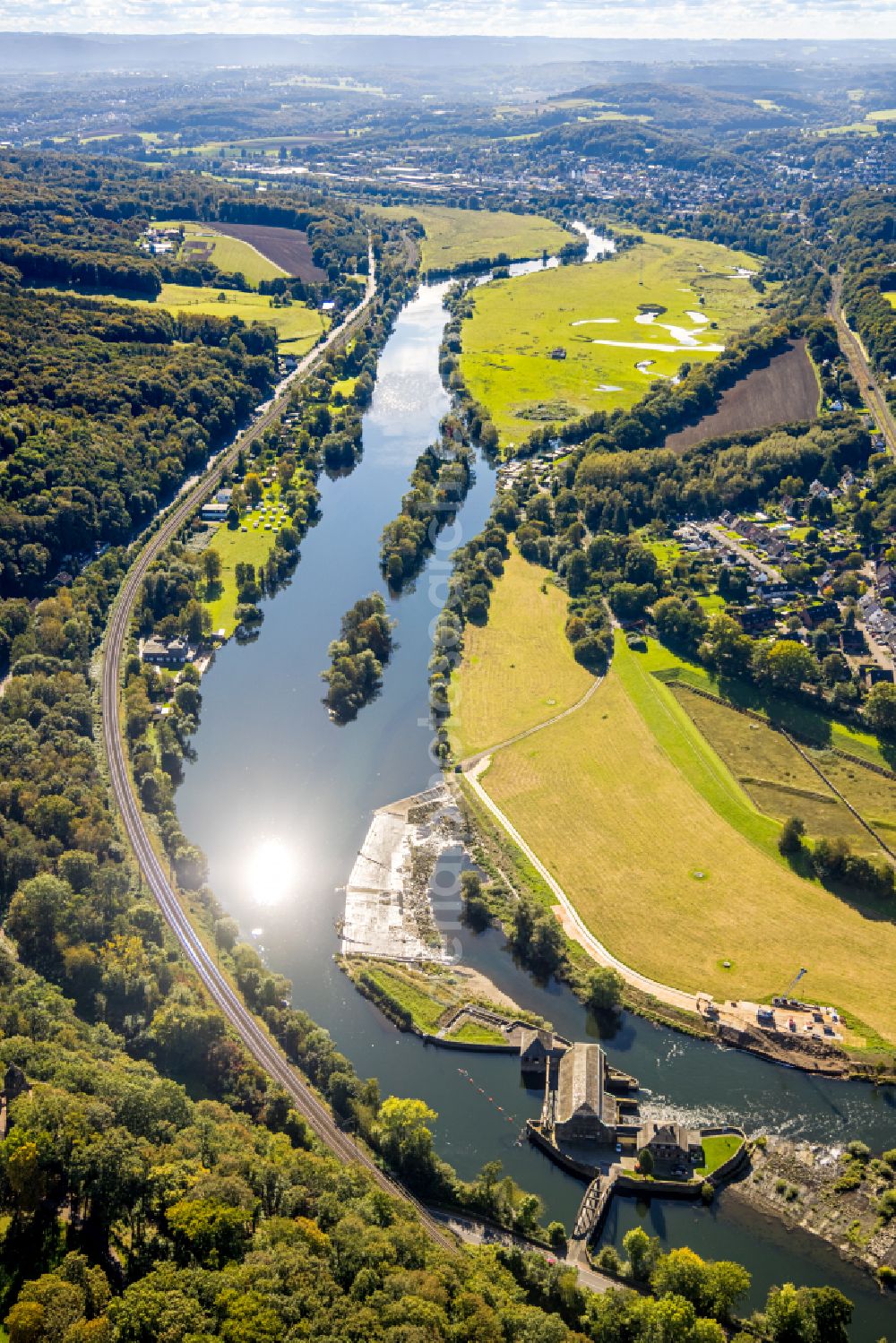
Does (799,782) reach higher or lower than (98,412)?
lower

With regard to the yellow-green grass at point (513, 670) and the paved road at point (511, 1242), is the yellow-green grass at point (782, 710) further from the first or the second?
the paved road at point (511, 1242)

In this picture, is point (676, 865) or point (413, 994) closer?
point (413, 994)

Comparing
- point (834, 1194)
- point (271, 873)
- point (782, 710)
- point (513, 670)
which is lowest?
point (834, 1194)

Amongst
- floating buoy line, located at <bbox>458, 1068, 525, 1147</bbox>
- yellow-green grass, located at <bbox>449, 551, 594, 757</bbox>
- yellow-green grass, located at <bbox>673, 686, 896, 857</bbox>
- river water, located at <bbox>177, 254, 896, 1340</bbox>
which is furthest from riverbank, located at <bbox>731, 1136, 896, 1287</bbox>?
yellow-green grass, located at <bbox>449, 551, 594, 757</bbox>

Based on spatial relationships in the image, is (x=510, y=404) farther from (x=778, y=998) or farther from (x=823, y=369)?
(x=778, y=998)

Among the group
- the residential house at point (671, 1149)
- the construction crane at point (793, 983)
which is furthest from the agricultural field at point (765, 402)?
the residential house at point (671, 1149)

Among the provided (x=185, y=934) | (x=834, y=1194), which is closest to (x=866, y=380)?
(x=834, y=1194)

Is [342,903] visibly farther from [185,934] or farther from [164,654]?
[164,654]
